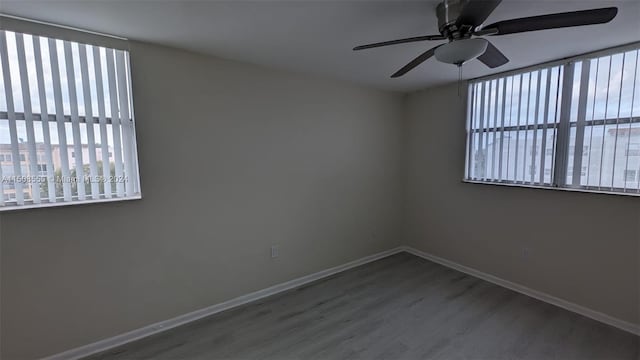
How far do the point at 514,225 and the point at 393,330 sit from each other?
1676 millimetres

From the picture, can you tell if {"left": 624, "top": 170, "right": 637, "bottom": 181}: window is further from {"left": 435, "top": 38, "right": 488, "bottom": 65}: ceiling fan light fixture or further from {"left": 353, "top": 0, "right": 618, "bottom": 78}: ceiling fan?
{"left": 435, "top": 38, "right": 488, "bottom": 65}: ceiling fan light fixture

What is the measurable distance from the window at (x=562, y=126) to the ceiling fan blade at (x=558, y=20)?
4.70 ft

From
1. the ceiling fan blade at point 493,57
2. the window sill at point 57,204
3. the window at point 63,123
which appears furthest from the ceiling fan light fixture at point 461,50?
A: the window sill at point 57,204

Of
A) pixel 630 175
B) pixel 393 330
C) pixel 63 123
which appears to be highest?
pixel 63 123

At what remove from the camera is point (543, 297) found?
2668 millimetres

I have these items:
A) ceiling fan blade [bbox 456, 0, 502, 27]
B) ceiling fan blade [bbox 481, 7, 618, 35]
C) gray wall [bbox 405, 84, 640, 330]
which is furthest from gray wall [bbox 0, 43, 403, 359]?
ceiling fan blade [bbox 481, 7, 618, 35]

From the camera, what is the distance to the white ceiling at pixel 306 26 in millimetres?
1546

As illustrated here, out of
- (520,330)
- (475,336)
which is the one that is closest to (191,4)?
(475,336)

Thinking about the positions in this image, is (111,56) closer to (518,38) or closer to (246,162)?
(246,162)

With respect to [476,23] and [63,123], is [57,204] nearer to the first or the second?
[63,123]

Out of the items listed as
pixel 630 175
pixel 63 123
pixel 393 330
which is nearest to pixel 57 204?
pixel 63 123

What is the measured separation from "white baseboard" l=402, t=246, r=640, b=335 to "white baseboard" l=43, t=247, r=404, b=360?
1151 millimetres

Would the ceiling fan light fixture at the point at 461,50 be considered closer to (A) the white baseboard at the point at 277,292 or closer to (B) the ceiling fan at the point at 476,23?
(B) the ceiling fan at the point at 476,23

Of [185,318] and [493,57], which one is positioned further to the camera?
[185,318]
